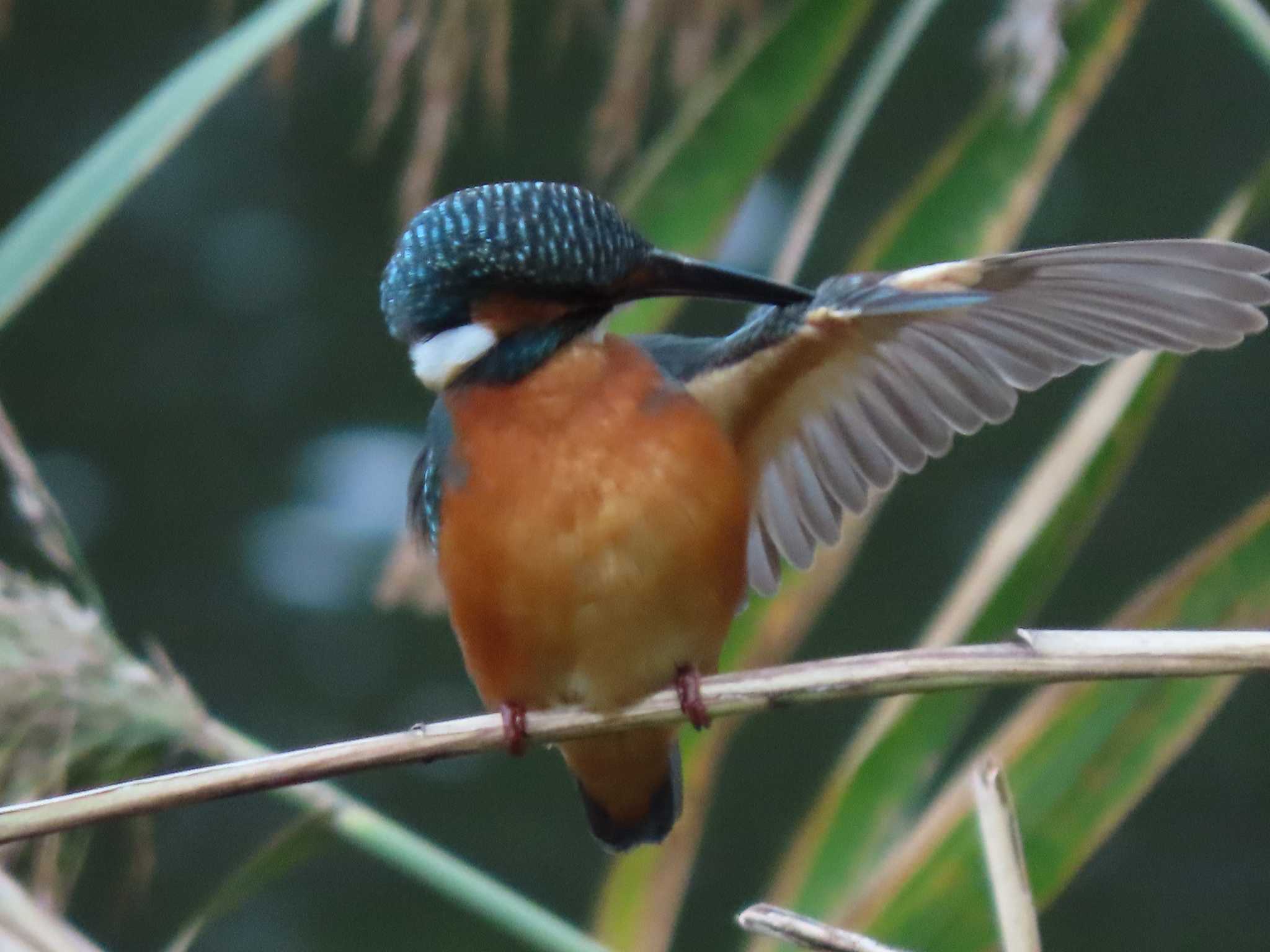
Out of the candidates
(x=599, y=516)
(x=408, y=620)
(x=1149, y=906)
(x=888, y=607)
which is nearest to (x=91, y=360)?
(x=408, y=620)

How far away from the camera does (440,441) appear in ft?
3.86

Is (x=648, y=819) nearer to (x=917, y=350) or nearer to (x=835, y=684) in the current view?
(x=917, y=350)

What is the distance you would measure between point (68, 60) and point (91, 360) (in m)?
0.54

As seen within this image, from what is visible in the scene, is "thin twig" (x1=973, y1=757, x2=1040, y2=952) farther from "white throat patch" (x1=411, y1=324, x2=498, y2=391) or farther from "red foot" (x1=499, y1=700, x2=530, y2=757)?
"white throat patch" (x1=411, y1=324, x2=498, y2=391)

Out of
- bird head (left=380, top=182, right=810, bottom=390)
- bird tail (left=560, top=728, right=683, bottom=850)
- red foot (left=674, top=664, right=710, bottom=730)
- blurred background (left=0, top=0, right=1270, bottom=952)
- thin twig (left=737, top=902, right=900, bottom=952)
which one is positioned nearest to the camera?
thin twig (left=737, top=902, right=900, bottom=952)

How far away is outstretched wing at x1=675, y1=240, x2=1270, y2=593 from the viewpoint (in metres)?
1.07

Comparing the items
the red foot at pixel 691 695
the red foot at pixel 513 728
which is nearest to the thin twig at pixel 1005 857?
the red foot at pixel 691 695

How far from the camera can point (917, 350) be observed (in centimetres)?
120

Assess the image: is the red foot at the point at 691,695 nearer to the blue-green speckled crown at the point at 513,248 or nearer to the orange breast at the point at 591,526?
the orange breast at the point at 591,526

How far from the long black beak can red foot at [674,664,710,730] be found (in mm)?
242

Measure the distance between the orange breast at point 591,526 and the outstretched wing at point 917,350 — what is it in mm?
80

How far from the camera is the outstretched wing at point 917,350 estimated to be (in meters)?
1.07

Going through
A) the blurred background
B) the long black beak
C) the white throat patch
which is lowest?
the blurred background

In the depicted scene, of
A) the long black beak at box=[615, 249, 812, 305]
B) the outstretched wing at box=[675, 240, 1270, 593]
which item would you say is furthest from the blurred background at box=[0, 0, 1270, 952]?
the long black beak at box=[615, 249, 812, 305]
